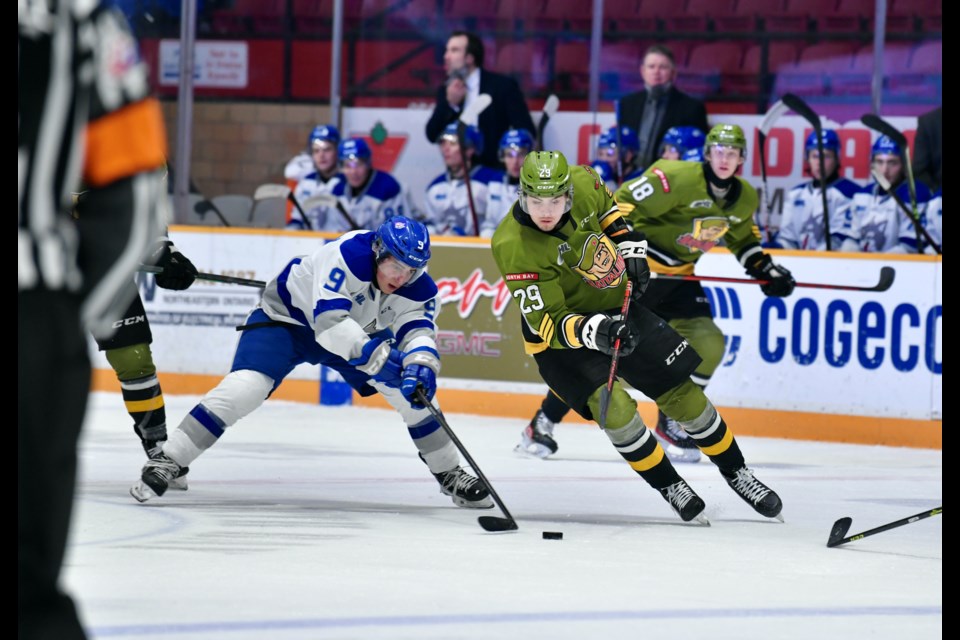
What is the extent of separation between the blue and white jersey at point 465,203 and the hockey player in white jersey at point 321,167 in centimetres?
58

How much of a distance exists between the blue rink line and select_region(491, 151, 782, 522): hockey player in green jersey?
137 cm

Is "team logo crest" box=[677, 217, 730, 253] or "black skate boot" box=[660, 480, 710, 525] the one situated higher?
"team logo crest" box=[677, 217, 730, 253]

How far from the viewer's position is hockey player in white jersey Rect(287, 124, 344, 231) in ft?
29.8

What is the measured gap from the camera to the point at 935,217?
7.86 metres

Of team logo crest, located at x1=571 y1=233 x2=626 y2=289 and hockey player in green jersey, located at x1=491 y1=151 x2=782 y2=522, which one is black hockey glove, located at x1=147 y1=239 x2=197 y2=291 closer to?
hockey player in green jersey, located at x1=491 y1=151 x2=782 y2=522

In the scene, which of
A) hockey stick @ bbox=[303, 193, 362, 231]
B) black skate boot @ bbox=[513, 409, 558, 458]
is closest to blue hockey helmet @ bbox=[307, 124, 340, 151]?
hockey stick @ bbox=[303, 193, 362, 231]

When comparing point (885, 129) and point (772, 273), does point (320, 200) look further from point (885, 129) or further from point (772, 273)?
point (772, 273)

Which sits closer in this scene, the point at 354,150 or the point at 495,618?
the point at 495,618

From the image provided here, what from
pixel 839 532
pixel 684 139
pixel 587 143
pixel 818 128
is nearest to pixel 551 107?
pixel 587 143

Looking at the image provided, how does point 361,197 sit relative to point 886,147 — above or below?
below

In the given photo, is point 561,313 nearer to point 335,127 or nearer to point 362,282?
point 362,282

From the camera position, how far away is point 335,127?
369 inches

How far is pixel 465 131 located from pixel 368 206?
658 millimetres

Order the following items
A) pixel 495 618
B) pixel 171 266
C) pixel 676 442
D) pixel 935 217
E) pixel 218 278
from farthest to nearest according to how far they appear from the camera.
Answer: pixel 935 217 → pixel 676 442 → pixel 218 278 → pixel 171 266 → pixel 495 618
